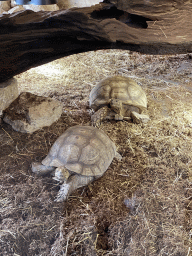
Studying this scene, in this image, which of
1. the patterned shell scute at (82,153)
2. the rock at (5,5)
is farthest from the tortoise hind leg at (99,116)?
the rock at (5,5)

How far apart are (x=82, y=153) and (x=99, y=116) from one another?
4.43 feet

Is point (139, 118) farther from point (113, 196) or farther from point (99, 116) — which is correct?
point (113, 196)

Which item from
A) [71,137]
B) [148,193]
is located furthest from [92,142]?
[148,193]

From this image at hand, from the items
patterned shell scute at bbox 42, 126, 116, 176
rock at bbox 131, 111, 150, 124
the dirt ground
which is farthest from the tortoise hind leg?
patterned shell scute at bbox 42, 126, 116, 176

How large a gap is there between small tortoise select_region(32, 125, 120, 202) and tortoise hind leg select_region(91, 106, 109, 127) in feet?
2.99

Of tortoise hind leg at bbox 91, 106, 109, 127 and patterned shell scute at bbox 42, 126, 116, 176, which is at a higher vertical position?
patterned shell scute at bbox 42, 126, 116, 176

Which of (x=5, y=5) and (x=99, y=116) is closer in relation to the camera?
(x=99, y=116)

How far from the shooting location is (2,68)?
126 inches

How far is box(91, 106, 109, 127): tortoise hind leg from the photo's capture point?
13.5 ft

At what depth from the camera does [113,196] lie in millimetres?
2811

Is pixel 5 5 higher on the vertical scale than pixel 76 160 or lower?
higher

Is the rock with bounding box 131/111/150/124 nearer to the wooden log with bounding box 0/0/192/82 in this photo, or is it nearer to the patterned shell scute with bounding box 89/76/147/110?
the patterned shell scute with bounding box 89/76/147/110

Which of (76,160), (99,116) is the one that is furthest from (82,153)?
(99,116)

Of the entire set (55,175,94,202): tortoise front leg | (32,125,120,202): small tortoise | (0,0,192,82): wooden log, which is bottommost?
(55,175,94,202): tortoise front leg
